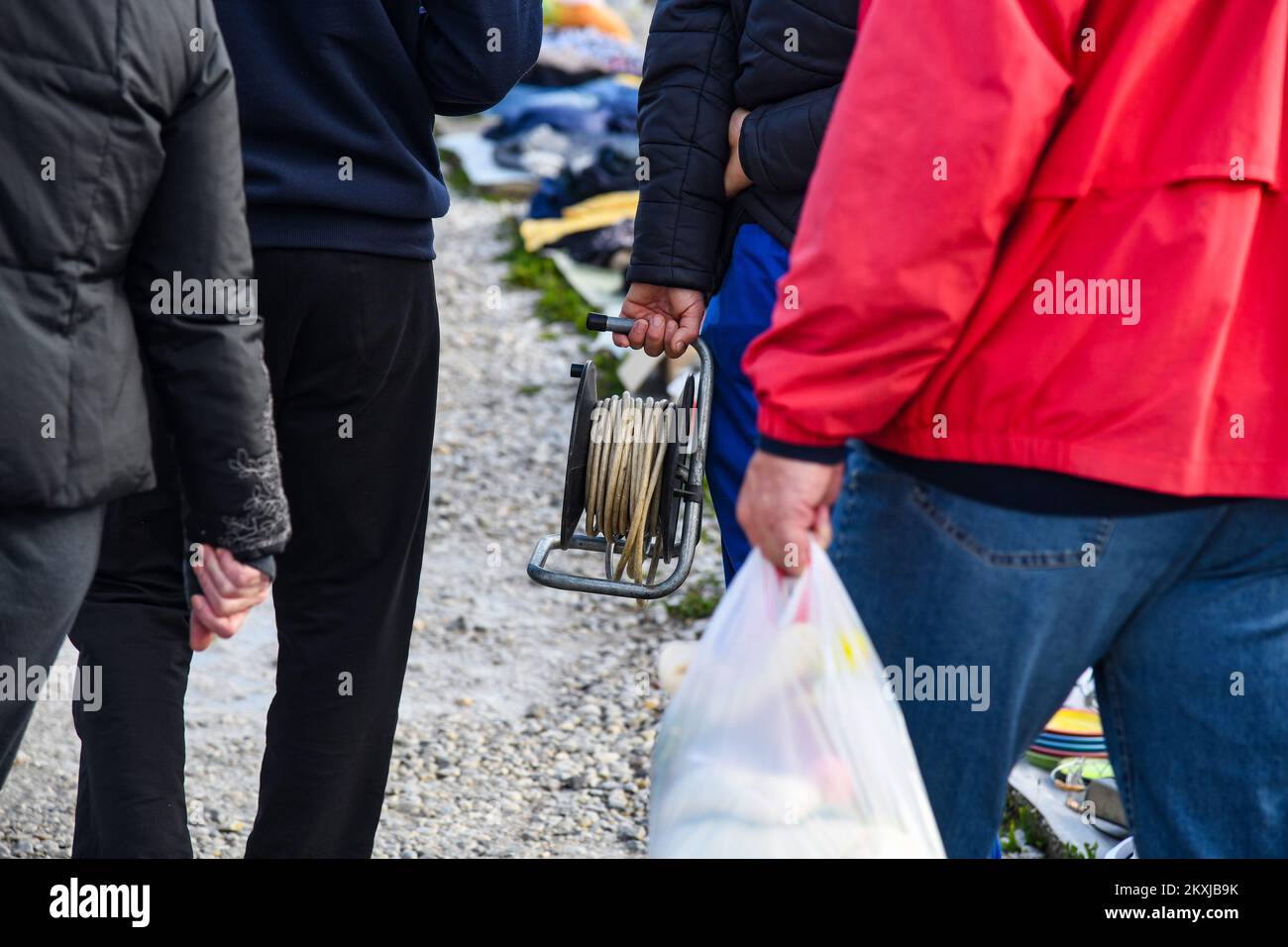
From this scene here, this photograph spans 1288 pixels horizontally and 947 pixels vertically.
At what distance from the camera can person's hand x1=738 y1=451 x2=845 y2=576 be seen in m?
1.78

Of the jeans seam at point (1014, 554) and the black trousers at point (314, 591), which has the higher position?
the jeans seam at point (1014, 554)

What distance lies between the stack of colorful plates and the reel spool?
4.33ft

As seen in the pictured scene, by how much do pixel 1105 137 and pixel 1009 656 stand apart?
0.58 m

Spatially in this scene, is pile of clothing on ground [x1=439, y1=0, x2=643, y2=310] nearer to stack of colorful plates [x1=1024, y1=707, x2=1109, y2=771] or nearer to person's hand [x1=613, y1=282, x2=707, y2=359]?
stack of colorful plates [x1=1024, y1=707, x2=1109, y2=771]

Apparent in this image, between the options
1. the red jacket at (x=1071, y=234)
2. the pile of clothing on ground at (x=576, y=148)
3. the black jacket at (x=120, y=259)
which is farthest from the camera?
the pile of clothing on ground at (x=576, y=148)

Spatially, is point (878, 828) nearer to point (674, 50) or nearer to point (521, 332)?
point (674, 50)

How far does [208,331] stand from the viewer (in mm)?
1998

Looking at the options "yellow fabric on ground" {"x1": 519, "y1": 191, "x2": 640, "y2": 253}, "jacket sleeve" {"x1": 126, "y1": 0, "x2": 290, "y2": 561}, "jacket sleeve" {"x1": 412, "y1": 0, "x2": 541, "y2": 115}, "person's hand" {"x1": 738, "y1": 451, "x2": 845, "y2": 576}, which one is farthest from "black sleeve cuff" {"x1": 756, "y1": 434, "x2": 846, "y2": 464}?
"yellow fabric on ground" {"x1": 519, "y1": 191, "x2": 640, "y2": 253}

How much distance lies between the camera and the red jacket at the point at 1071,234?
162 centimetres

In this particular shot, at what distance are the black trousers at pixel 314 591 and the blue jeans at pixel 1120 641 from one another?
44.2 inches
